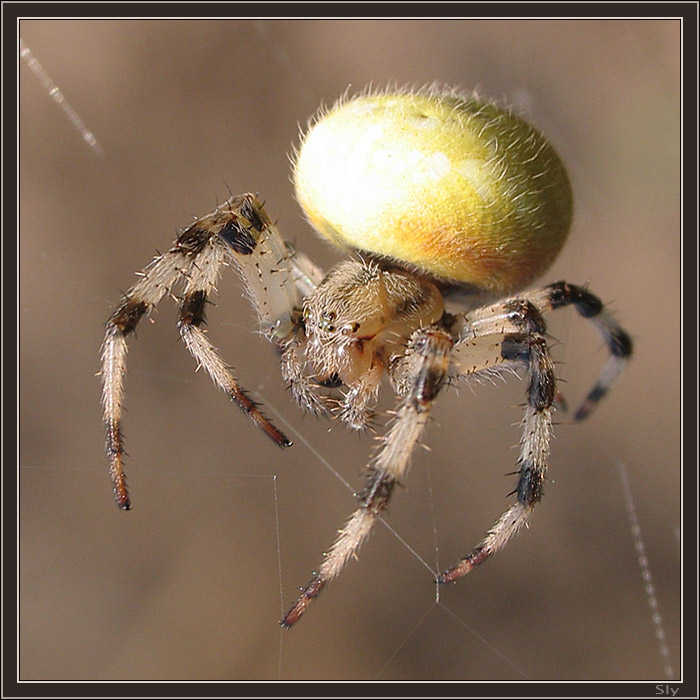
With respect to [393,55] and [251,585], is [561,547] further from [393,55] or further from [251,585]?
[393,55]

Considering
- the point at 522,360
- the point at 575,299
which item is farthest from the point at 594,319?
the point at 522,360

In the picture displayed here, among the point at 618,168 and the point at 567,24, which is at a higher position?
the point at 567,24

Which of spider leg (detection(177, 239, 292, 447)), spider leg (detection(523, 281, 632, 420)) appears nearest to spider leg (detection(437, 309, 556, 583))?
spider leg (detection(523, 281, 632, 420))

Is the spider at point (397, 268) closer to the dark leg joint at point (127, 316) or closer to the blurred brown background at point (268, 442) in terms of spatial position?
the dark leg joint at point (127, 316)

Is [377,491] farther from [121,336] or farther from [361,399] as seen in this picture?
[121,336]

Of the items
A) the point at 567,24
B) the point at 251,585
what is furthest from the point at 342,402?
the point at 567,24

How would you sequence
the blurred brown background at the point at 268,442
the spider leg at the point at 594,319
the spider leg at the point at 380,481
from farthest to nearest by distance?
the blurred brown background at the point at 268,442 → the spider leg at the point at 594,319 → the spider leg at the point at 380,481

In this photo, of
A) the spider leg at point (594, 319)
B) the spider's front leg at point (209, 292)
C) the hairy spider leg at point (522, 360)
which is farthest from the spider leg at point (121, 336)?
the spider leg at point (594, 319)
